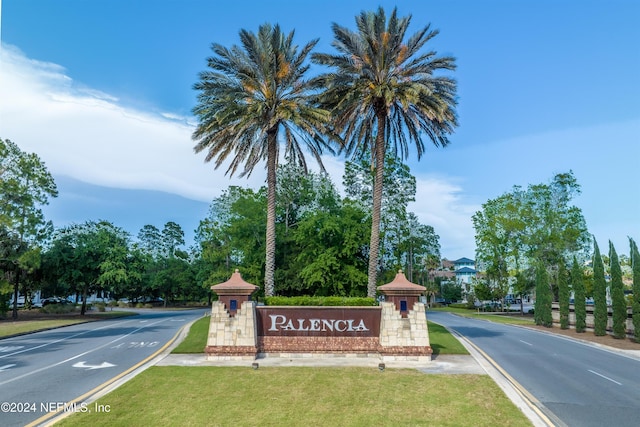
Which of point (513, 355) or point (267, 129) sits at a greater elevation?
point (267, 129)

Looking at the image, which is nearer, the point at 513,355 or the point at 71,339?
the point at 513,355

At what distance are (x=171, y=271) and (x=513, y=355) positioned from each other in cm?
6624

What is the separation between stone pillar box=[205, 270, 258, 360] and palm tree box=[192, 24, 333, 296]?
7.10 meters

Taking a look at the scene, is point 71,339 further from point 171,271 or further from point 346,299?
point 171,271

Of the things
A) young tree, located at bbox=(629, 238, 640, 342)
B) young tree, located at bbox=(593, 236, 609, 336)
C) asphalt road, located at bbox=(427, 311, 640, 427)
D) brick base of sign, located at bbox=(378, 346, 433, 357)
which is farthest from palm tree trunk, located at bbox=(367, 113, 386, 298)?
young tree, located at bbox=(593, 236, 609, 336)

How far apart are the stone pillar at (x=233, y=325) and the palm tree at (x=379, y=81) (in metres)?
9.07

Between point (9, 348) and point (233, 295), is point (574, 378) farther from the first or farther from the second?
point (9, 348)

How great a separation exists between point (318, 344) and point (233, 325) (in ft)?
12.7

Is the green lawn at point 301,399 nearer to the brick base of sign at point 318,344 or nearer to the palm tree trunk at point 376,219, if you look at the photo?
the brick base of sign at point 318,344

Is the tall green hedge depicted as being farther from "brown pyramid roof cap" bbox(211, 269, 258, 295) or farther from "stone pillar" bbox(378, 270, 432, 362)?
"brown pyramid roof cap" bbox(211, 269, 258, 295)

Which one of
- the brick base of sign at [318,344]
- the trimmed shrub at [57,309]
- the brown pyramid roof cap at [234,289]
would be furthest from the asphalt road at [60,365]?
the trimmed shrub at [57,309]

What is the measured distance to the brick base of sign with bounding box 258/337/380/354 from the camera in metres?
20.3

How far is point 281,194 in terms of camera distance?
50250mm

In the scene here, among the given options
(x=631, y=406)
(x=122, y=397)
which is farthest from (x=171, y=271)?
(x=631, y=406)
